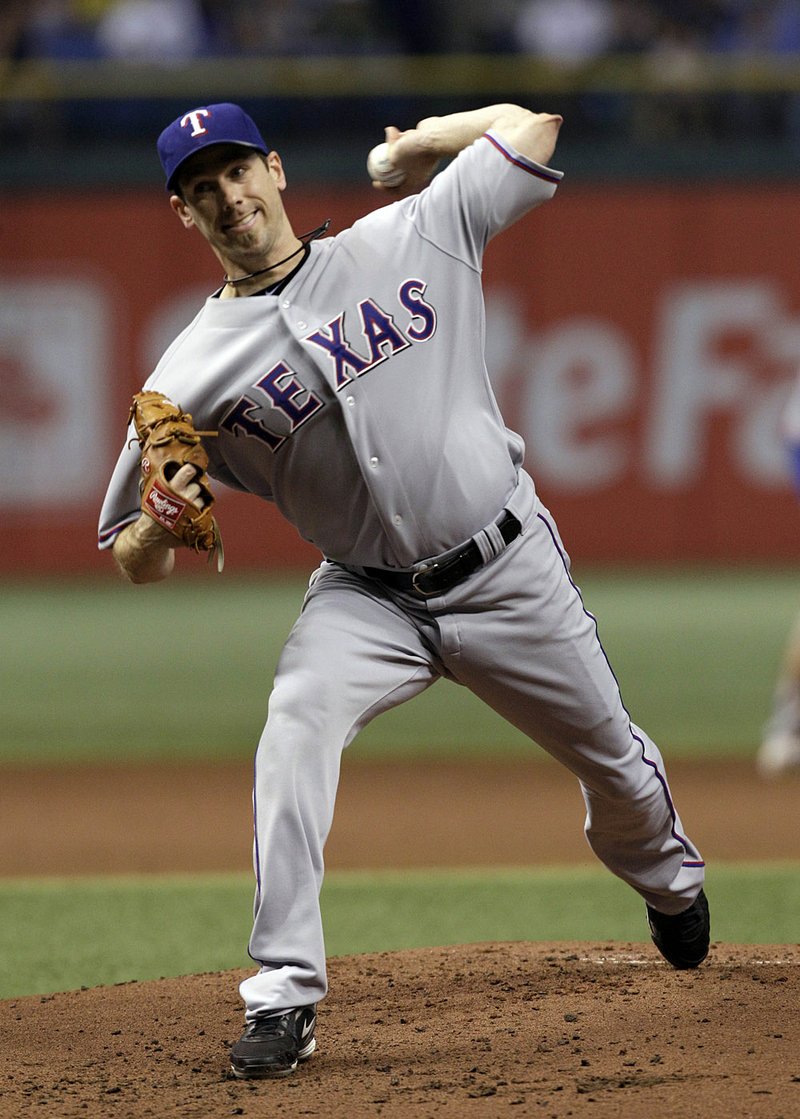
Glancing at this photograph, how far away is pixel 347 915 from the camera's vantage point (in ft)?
16.6

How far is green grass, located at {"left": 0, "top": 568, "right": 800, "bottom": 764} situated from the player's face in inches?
179

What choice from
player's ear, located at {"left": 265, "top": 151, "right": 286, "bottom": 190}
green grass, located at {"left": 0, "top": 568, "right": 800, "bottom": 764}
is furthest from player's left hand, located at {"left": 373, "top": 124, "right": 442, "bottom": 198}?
green grass, located at {"left": 0, "top": 568, "right": 800, "bottom": 764}

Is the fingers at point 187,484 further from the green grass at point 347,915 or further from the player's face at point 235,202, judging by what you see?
the green grass at point 347,915

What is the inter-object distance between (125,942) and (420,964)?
1.05 m

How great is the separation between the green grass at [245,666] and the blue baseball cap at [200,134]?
4659 millimetres

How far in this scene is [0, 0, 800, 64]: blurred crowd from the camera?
14.4m

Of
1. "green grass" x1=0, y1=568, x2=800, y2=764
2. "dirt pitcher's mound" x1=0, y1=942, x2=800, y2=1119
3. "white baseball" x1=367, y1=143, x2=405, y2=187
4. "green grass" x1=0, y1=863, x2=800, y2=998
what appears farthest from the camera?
"green grass" x1=0, y1=568, x2=800, y2=764

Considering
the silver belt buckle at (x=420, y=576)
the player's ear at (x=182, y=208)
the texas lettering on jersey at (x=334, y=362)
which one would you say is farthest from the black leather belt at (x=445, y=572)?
the player's ear at (x=182, y=208)

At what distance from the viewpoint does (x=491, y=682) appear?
12.2 feet

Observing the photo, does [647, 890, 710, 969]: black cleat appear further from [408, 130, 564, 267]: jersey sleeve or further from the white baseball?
the white baseball

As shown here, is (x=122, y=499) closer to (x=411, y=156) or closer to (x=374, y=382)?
(x=374, y=382)

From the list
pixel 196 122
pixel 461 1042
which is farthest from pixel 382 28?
pixel 461 1042

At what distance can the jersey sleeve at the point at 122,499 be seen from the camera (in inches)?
139

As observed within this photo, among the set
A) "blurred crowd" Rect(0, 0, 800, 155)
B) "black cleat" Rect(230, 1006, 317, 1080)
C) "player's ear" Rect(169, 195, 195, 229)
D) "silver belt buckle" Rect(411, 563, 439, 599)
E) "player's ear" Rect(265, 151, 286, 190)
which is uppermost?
"blurred crowd" Rect(0, 0, 800, 155)
